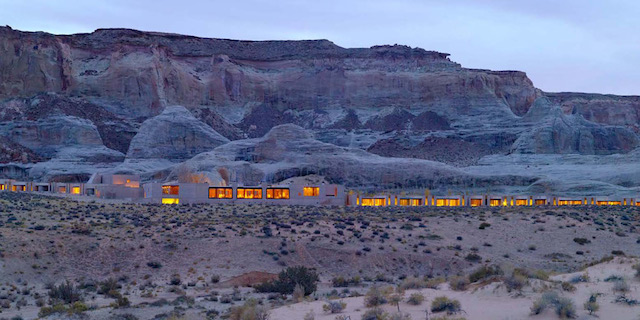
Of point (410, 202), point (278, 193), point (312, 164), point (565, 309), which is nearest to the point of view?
point (565, 309)

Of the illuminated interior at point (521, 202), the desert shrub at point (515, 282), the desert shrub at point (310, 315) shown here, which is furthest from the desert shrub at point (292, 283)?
the illuminated interior at point (521, 202)

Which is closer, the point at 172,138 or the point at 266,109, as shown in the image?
the point at 172,138

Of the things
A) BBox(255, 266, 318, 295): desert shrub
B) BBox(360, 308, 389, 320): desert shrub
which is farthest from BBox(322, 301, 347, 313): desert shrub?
BBox(255, 266, 318, 295): desert shrub

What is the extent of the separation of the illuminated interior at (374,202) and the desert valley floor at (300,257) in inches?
592

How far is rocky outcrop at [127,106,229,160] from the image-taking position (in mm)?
101125

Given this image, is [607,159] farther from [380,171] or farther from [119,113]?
[119,113]

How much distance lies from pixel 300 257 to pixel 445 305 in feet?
62.3

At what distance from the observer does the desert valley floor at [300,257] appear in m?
19.9

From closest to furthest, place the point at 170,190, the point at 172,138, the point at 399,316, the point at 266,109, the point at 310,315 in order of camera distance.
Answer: the point at 399,316, the point at 310,315, the point at 170,190, the point at 172,138, the point at 266,109

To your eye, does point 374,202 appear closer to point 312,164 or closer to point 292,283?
point 312,164

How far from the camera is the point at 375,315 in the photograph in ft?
58.0

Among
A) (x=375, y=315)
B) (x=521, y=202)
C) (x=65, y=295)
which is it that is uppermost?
(x=375, y=315)

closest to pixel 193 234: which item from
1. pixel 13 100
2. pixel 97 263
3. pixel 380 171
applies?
pixel 97 263

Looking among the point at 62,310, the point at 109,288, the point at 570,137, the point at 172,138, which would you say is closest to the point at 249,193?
the point at 109,288
